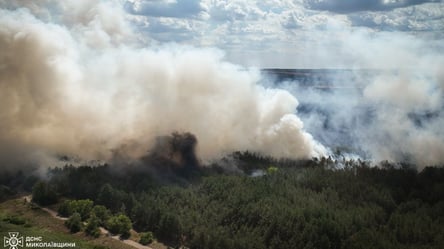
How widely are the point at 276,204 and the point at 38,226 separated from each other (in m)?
42.6

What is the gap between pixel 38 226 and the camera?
7775cm

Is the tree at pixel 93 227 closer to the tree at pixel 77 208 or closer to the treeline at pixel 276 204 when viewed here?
the treeline at pixel 276 204

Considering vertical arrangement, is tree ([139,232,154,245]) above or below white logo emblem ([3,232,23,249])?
below

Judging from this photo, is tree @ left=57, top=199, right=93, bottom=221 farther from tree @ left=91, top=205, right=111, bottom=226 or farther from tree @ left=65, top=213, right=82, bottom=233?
tree @ left=65, top=213, right=82, bottom=233

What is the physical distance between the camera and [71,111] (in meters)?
107

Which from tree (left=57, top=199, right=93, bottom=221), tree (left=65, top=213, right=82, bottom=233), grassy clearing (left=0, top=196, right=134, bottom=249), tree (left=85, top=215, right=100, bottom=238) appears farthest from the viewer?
tree (left=57, top=199, right=93, bottom=221)

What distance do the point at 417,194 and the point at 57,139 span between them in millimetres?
83001

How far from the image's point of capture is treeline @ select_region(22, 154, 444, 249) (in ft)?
227

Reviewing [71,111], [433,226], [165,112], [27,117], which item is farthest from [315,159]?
[27,117]

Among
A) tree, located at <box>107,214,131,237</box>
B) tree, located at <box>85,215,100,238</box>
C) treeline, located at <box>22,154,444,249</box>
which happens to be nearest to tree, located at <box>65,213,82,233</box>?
tree, located at <box>85,215,100,238</box>

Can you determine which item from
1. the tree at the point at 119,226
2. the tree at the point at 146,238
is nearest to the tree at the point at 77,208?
the tree at the point at 119,226

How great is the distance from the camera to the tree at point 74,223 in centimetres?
7650

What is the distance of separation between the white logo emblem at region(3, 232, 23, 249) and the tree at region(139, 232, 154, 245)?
1869cm

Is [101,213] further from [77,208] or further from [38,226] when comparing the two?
[38,226]
